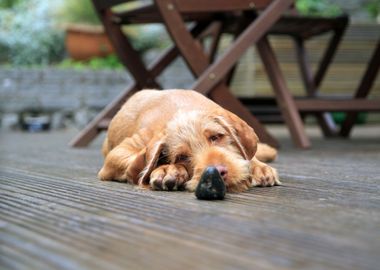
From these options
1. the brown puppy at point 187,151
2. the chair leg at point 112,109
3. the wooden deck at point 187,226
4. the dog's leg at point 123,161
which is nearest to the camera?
the wooden deck at point 187,226

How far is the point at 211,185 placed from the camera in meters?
2.02

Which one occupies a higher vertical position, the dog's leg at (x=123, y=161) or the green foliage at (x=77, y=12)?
the green foliage at (x=77, y=12)

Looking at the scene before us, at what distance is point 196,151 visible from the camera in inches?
92.0

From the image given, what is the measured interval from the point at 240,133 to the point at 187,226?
982 mm

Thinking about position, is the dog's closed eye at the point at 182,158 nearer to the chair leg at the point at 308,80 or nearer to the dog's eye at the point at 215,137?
the dog's eye at the point at 215,137

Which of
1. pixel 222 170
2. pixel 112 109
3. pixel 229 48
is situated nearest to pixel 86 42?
pixel 112 109

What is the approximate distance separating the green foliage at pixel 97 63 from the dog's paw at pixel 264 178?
26.0 ft

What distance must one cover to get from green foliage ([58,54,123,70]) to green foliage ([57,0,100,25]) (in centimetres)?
203

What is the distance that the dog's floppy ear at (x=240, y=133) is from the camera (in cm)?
245

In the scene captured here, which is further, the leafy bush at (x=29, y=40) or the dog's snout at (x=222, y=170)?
the leafy bush at (x=29, y=40)

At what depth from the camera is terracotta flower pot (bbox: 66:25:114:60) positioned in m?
10.1

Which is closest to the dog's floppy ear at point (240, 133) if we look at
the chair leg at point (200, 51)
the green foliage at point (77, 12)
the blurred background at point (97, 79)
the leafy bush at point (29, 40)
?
the chair leg at point (200, 51)

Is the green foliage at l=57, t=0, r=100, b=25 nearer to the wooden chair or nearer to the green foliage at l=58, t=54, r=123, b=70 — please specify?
the green foliage at l=58, t=54, r=123, b=70

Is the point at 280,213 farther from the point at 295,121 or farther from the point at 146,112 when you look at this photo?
the point at 295,121
